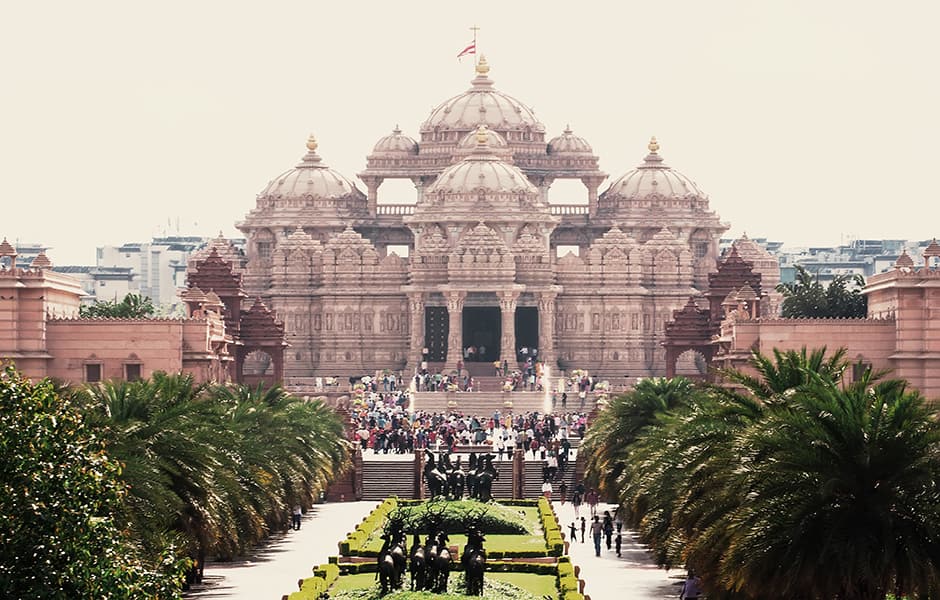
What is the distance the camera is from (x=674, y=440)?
200 feet

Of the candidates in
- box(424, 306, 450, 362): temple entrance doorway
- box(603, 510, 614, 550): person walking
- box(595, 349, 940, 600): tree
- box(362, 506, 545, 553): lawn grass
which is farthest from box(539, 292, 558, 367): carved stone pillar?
box(595, 349, 940, 600): tree

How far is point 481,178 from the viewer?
→ 16200 centimetres

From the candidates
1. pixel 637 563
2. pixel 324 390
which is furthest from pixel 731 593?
pixel 324 390

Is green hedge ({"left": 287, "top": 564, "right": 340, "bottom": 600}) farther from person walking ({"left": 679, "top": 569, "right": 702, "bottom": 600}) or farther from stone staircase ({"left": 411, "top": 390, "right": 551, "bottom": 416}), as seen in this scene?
stone staircase ({"left": 411, "top": 390, "right": 551, "bottom": 416})

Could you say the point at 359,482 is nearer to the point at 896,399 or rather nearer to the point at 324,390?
the point at 324,390

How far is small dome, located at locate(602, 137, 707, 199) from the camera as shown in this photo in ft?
573

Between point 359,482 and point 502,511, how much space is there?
23.1 metres

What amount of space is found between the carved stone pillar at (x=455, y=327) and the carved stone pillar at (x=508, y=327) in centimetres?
218

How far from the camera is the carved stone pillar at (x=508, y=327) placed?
154m

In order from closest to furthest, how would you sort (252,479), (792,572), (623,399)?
(792,572), (252,479), (623,399)

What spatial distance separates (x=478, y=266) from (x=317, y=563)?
85.1m

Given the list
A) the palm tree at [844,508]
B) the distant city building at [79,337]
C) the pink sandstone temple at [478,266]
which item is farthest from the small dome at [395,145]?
the palm tree at [844,508]

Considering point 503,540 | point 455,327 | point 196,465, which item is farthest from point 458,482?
point 455,327

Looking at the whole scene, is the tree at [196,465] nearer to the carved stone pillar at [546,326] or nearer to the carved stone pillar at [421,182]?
the carved stone pillar at [546,326]
